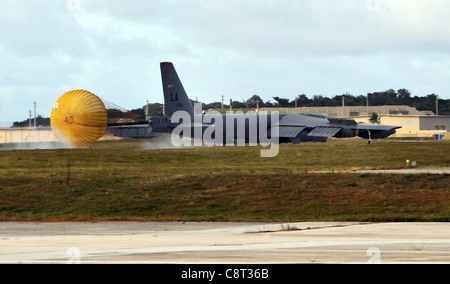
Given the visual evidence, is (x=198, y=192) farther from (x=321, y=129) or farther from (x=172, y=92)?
(x=172, y=92)

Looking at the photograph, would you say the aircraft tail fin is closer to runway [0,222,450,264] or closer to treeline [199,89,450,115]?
runway [0,222,450,264]

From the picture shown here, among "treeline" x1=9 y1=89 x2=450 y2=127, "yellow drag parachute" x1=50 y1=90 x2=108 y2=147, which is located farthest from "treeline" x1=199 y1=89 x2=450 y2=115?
"yellow drag parachute" x1=50 y1=90 x2=108 y2=147

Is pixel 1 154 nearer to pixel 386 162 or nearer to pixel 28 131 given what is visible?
pixel 28 131

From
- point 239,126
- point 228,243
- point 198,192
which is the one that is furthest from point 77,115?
point 239,126

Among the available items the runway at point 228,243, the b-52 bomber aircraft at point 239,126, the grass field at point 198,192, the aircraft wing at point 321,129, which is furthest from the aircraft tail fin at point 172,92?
the runway at point 228,243

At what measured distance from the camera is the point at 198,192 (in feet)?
127

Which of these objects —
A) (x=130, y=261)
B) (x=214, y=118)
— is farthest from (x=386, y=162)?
(x=130, y=261)

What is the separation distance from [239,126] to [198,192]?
14212 millimetres

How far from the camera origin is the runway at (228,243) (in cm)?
1664

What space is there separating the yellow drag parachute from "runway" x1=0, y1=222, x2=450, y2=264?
7854mm

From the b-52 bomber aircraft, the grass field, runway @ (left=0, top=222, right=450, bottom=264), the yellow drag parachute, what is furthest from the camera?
the b-52 bomber aircraft

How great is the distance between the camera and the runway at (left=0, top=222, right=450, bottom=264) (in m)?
16.6

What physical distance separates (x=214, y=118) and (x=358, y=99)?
85955 millimetres
